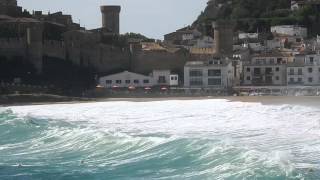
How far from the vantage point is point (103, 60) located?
5153cm

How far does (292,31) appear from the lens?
66500mm

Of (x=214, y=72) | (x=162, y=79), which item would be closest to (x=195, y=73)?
(x=214, y=72)

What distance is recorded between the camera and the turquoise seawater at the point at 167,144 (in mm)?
15430

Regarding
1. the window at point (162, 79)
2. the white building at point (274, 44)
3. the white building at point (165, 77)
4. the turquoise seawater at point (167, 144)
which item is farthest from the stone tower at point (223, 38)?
the turquoise seawater at point (167, 144)

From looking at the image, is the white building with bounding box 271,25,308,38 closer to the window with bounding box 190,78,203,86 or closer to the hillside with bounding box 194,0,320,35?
the hillside with bounding box 194,0,320,35

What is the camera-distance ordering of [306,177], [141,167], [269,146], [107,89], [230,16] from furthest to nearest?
[230,16] → [107,89] → [269,146] → [141,167] → [306,177]

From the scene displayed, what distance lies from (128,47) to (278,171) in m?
39.3

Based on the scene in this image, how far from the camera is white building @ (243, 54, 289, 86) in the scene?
163 feet

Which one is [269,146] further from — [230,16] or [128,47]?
[230,16]

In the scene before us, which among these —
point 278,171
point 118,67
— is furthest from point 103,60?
point 278,171

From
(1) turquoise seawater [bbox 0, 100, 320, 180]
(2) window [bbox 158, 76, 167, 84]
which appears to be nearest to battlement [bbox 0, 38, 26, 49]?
(2) window [bbox 158, 76, 167, 84]

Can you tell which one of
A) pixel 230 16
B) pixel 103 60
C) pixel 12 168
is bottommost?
pixel 12 168

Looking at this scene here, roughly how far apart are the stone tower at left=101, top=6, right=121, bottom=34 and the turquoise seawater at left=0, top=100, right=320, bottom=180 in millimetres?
35139

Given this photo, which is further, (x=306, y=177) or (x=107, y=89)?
(x=107, y=89)
